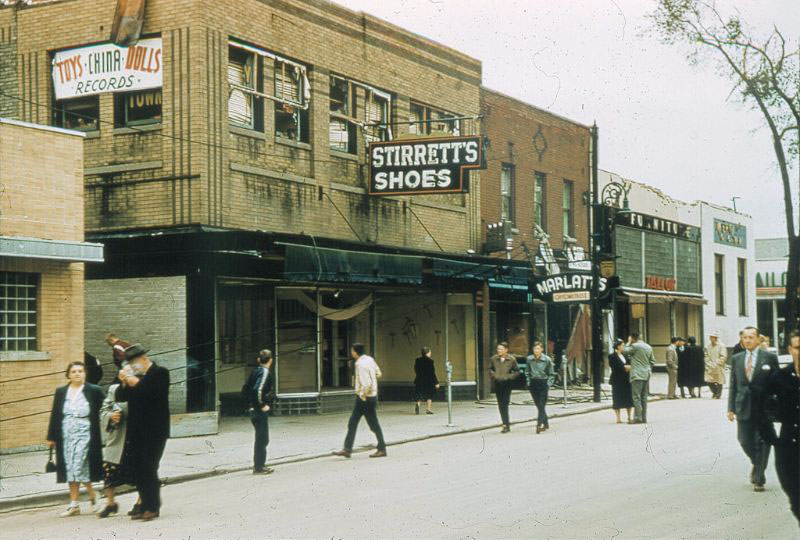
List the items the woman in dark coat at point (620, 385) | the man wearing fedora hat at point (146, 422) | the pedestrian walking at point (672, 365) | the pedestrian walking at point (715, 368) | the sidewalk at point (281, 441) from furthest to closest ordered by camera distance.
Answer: the pedestrian walking at point (715, 368) → the pedestrian walking at point (672, 365) → the woman in dark coat at point (620, 385) → the sidewalk at point (281, 441) → the man wearing fedora hat at point (146, 422)

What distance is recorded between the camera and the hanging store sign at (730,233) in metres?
46.4

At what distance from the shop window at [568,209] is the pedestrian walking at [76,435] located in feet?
80.6

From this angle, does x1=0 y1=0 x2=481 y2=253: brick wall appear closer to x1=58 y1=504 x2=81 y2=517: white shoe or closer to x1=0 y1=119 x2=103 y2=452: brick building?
x1=0 y1=119 x2=103 y2=452: brick building

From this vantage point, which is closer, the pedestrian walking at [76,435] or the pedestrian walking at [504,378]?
the pedestrian walking at [76,435]

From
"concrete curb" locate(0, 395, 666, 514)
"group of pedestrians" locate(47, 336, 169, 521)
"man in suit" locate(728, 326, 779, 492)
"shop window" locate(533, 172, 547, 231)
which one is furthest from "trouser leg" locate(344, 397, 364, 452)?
"shop window" locate(533, 172, 547, 231)

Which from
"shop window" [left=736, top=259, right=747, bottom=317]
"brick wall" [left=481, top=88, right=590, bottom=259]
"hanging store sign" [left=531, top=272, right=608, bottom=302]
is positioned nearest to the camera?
"hanging store sign" [left=531, top=272, right=608, bottom=302]

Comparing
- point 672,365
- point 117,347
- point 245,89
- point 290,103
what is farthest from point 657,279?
point 117,347

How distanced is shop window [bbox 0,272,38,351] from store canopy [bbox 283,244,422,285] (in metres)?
4.69

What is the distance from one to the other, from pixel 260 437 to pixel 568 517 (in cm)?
550

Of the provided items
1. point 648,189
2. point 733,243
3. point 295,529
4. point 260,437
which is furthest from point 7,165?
point 733,243

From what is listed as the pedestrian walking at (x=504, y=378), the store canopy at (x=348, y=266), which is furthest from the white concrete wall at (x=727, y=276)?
the pedestrian walking at (x=504, y=378)

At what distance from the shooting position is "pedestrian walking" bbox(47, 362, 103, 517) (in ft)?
35.9

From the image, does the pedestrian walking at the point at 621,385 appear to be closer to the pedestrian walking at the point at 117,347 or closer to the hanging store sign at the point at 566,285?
the hanging store sign at the point at 566,285

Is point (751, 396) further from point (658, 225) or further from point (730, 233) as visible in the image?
point (730, 233)
